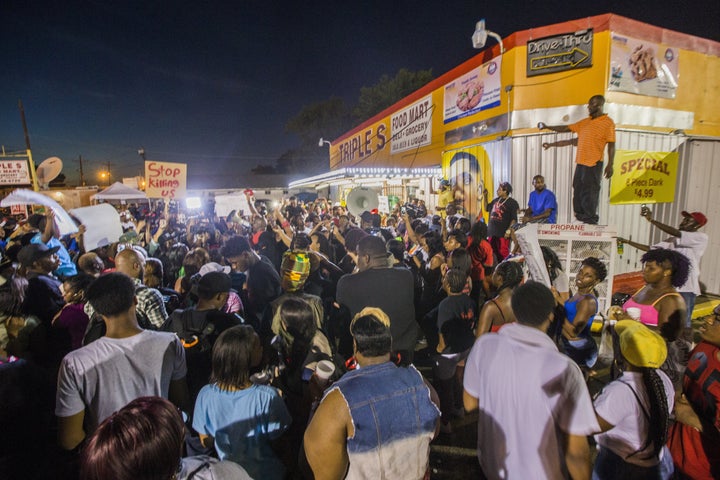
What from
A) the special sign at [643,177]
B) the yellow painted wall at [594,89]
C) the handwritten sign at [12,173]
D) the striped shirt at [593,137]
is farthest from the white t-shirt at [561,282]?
the handwritten sign at [12,173]

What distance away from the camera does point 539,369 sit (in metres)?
1.89

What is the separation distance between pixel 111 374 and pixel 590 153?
7946mm

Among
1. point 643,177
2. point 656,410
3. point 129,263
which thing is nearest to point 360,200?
point 129,263

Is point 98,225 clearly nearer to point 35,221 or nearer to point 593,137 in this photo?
point 35,221

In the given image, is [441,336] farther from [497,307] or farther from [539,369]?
[539,369]

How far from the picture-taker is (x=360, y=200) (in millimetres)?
9875

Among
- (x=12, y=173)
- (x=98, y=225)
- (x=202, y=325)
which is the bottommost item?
(x=202, y=325)

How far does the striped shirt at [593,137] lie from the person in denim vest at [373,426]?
22.1 ft

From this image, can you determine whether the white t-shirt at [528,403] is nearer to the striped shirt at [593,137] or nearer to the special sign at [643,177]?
the striped shirt at [593,137]

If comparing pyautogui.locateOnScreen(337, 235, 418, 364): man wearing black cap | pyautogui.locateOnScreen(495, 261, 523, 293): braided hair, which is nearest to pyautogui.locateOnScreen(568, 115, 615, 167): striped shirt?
pyautogui.locateOnScreen(495, 261, 523, 293): braided hair

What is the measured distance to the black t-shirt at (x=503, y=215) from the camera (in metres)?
6.88

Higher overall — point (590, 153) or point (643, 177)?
point (590, 153)

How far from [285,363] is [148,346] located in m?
1.09

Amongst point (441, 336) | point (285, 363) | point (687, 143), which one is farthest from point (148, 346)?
point (687, 143)
